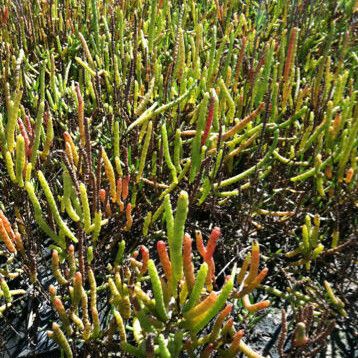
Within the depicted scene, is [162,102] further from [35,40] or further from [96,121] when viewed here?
[35,40]

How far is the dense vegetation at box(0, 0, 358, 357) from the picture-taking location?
0.93m

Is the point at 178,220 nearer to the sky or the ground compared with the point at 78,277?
nearer to the sky

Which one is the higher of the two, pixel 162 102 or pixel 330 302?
pixel 162 102

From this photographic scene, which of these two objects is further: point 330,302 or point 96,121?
point 96,121

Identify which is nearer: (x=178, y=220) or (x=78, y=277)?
(x=178, y=220)

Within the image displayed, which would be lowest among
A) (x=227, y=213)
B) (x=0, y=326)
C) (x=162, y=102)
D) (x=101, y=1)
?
Result: (x=0, y=326)

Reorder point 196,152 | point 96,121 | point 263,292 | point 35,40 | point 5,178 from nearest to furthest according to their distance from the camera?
point 196,152 < point 263,292 < point 5,178 < point 96,121 < point 35,40

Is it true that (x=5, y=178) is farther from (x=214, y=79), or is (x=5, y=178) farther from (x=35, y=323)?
(x=214, y=79)

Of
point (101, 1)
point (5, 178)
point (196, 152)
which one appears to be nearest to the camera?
point (196, 152)

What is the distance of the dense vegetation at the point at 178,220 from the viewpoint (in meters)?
0.93

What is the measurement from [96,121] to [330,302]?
3.04 feet

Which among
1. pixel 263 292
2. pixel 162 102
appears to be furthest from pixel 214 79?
pixel 263 292

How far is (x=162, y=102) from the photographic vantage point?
151 cm

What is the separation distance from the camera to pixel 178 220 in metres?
0.75
